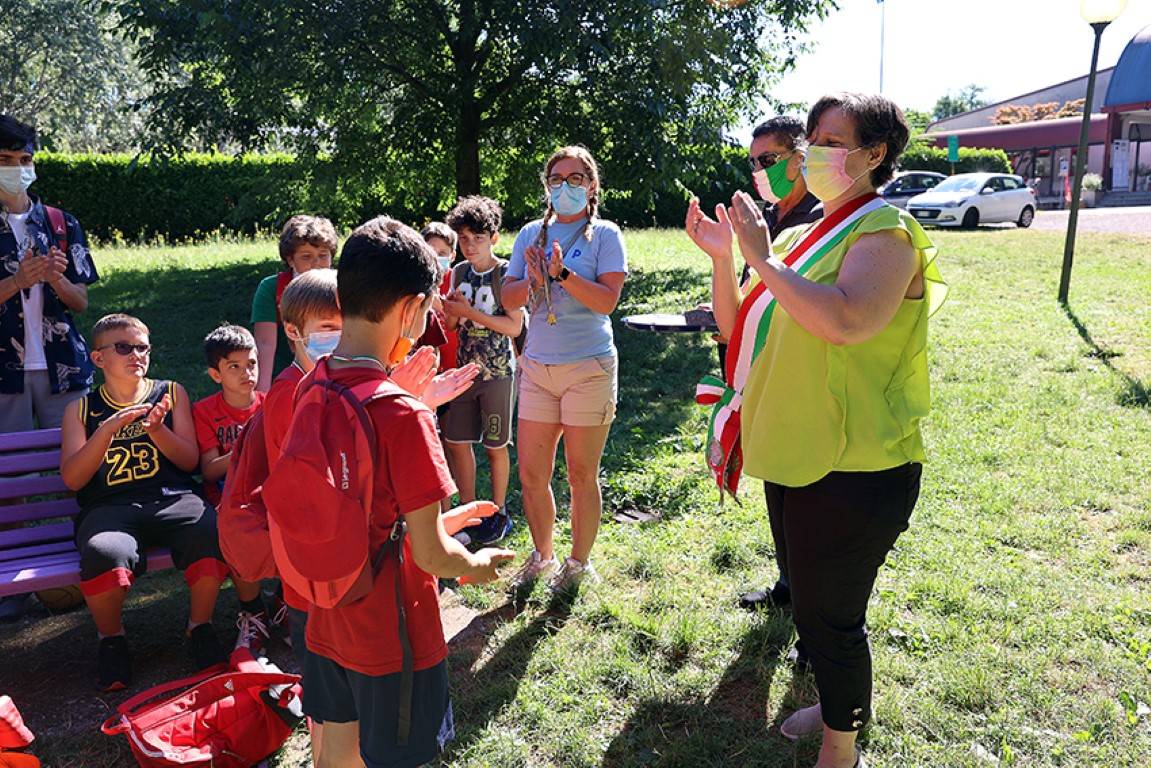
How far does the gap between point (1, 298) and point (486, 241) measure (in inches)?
86.9

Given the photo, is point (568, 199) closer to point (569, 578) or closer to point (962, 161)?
point (569, 578)

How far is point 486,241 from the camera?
4.60 metres

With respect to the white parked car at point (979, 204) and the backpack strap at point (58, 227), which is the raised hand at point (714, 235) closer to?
the backpack strap at point (58, 227)

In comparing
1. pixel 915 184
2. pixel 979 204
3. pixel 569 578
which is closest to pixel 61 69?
pixel 915 184

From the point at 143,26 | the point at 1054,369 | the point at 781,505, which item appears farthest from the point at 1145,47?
the point at 781,505

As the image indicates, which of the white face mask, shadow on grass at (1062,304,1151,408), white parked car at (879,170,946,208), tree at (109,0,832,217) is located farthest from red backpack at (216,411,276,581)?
white parked car at (879,170,946,208)

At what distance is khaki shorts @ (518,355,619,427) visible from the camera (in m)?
3.95

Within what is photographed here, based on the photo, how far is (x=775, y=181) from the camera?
3.54 m

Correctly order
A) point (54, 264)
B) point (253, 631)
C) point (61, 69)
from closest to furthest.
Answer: point (253, 631)
point (54, 264)
point (61, 69)

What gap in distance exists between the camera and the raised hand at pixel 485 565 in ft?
7.03

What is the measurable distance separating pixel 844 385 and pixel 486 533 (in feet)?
9.00

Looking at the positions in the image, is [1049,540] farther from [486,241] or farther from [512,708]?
[486,241]

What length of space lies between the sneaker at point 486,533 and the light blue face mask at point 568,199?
1.78 m

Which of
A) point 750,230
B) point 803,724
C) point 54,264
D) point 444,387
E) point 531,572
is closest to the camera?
point 444,387
